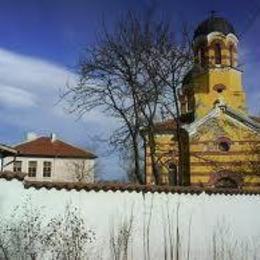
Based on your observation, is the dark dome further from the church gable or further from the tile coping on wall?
the tile coping on wall

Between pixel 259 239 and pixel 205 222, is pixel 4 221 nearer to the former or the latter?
pixel 205 222

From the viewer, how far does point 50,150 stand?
55.3 metres

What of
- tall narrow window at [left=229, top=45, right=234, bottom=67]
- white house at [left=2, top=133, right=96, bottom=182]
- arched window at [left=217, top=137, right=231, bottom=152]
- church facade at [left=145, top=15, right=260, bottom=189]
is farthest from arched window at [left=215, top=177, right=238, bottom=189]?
white house at [left=2, top=133, right=96, bottom=182]

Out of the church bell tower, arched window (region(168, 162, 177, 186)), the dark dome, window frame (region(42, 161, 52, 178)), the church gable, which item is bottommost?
arched window (region(168, 162, 177, 186))

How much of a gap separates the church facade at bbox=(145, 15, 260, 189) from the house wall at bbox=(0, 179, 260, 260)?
18.6 m

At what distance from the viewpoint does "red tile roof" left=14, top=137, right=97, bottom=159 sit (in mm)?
54500

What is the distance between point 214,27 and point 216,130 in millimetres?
9330

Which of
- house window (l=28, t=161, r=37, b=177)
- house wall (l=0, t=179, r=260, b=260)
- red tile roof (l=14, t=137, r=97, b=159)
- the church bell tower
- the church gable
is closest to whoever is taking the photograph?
house wall (l=0, t=179, r=260, b=260)

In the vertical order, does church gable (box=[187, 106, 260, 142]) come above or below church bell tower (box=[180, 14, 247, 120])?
below

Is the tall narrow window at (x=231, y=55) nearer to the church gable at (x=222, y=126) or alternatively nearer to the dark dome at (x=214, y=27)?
the dark dome at (x=214, y=27)

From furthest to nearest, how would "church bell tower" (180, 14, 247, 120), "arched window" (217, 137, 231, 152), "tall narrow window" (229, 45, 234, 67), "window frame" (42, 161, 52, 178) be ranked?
"window frame" (42, 161, 52, 178), "tall narrow window" (229, 45, 234, 67), "church bell tower" (180, 14, 247, 120), "arched window" (217, 137, 231, 152)

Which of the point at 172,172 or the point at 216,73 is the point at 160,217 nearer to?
the point at 172,172

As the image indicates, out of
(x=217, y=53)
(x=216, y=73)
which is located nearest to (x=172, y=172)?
(x=216, y=73)

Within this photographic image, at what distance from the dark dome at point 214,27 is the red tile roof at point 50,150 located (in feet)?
62.3
